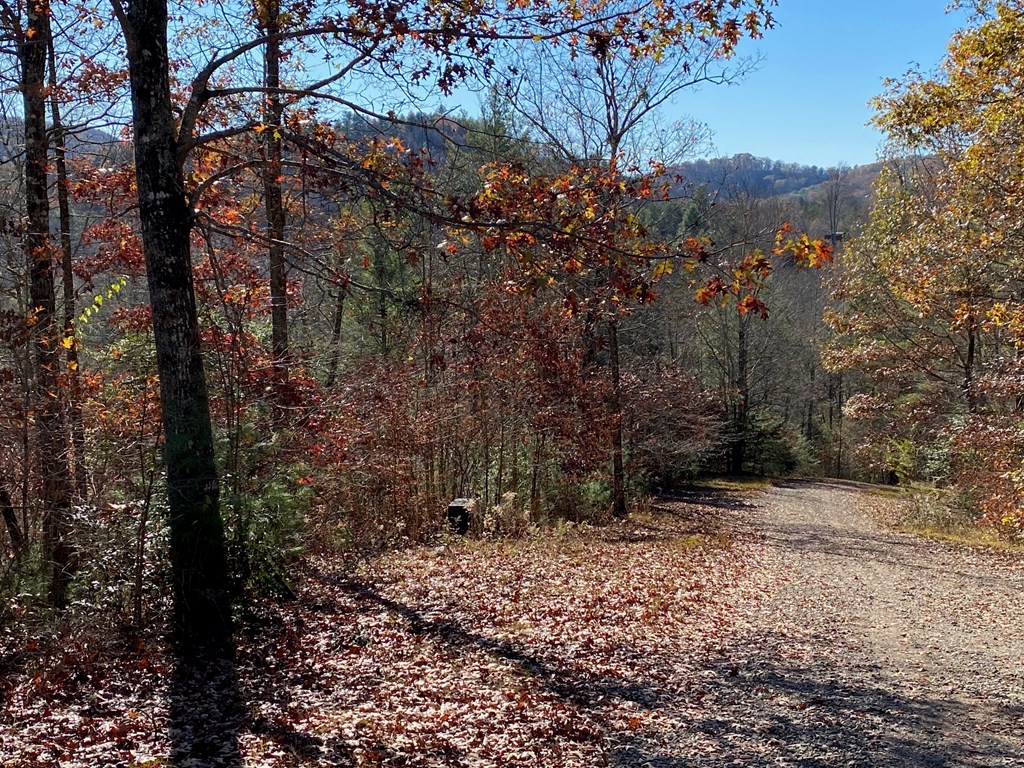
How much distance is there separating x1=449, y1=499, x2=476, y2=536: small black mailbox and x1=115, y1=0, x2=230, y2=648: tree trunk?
278 inches

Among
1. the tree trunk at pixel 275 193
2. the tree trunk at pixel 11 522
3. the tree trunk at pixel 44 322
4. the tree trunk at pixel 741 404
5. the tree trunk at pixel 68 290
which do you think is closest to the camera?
the tree trunk at pixel 275 193

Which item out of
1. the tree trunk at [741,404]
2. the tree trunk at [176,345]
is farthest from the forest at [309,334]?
the tree trunk at [741,404]

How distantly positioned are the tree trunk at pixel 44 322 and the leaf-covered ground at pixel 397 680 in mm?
1384

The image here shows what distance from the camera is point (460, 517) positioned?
13.5 metres

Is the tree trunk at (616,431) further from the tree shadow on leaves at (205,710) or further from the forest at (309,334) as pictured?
the tree shadow on leaves at (205,710)

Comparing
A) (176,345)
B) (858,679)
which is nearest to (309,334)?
(176,345)

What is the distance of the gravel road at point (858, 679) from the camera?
16.4 ft

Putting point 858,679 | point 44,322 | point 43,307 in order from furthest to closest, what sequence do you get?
point 43,307
point 44,322
point 858,679

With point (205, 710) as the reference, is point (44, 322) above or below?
above

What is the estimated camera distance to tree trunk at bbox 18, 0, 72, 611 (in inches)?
282

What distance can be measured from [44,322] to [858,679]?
836 centimetres

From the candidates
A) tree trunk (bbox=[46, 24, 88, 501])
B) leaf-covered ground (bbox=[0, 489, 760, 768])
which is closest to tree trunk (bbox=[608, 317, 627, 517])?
leaf-covered ground (bbox=[0, 489, 760, 768])

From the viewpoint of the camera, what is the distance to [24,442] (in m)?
6.93

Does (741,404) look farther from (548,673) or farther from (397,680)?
(397,680)
